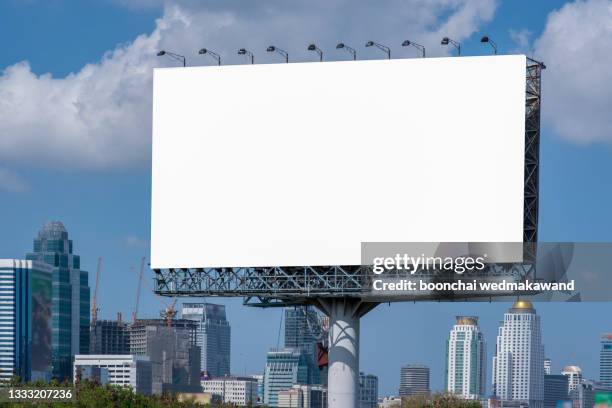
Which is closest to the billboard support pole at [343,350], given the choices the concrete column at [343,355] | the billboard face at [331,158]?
the concrete column at [343,355]

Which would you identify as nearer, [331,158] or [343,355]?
[331,158]

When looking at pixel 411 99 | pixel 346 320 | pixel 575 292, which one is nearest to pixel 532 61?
pixel 411 99

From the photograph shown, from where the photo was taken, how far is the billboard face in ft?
207

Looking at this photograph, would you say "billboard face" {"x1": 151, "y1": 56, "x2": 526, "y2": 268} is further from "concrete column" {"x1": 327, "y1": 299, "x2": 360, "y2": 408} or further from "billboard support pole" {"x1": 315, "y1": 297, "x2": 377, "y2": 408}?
"concrete column" {"x1": 327, "y1": 299, "x2": 360, "y2": 408}

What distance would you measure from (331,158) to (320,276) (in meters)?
5.08

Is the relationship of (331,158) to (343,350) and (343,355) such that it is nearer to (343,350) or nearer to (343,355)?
(343,350)

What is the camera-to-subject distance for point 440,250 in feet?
208

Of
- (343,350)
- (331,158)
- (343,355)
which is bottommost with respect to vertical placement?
(343,355)

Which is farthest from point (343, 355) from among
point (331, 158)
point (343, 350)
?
point (331, 158)

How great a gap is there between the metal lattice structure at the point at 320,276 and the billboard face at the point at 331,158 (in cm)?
78

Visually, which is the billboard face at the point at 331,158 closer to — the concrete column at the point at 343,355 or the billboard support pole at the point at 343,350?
the billboard support pole at the point at 343,350

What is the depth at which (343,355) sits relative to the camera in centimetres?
6800

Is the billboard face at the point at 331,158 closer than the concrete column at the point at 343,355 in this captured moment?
Yes

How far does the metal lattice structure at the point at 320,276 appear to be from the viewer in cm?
6372
